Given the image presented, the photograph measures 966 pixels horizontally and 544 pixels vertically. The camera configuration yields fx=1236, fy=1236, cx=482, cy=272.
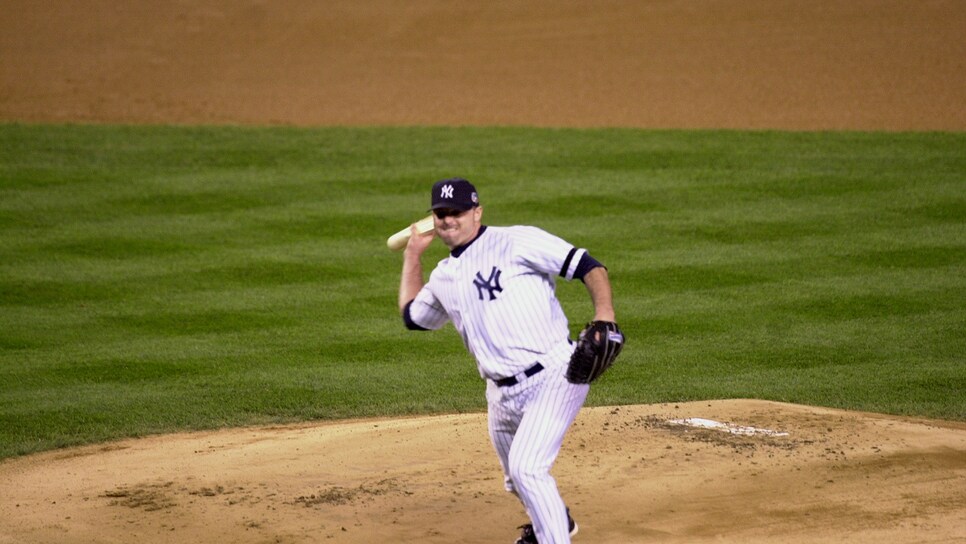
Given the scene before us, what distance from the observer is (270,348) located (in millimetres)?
9484

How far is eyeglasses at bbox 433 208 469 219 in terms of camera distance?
5.07m

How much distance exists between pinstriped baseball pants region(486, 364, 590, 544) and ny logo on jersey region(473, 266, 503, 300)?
38 centimetres

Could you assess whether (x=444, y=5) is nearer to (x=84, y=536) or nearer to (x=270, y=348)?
(x=270, y=348)

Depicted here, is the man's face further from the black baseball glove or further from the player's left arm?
the black baseball glove

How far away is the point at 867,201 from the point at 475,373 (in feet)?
19.1

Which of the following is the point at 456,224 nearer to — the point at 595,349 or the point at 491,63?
the point at 595,349

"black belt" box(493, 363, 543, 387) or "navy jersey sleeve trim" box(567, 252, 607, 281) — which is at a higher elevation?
"navy jersey sleeve trim" box(567, 252, 607, 281)

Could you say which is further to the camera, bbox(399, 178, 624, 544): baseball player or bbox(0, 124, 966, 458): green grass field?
bbox(0, 124, 966, 458): green grass field

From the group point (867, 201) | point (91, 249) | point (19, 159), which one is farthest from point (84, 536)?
point (19, 159)

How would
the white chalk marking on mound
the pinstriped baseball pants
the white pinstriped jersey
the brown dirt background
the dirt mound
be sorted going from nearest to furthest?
the pinstriped baseball pants, the white pinstriped jersey, the brown dirt background, the white chalk marking on mound, the dirt mound

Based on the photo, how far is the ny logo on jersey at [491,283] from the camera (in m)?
5.00

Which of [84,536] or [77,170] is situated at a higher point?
[77,170]

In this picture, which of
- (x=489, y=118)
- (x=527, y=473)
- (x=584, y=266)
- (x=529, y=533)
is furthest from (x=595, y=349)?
(x=489, y=118)

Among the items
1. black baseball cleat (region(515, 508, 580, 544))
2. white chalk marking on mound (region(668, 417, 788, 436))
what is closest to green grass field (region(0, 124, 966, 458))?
white chalk marking on mound (region(668, 417, 788, 436))
